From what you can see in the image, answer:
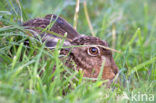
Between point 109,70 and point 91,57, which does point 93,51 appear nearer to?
point 91,57

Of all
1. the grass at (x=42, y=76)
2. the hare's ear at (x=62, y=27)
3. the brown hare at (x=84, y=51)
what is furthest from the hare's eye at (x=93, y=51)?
A: the grass at (x=42, y=76)

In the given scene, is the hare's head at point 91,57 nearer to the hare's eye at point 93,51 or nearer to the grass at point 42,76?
the hare's eye at point 93,51

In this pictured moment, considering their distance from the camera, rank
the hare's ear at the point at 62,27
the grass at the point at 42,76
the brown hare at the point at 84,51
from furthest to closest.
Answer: the hare's ear at the point at 62,27, the brown hare at the point at 84,51, the grass at the point at 42,76

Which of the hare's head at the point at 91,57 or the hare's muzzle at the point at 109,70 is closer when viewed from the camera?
the hare's head at the point at 91,57

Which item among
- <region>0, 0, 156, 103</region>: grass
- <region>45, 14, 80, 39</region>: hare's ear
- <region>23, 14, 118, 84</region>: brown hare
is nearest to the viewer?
<region>0, 0, 156, 103</region>: grass

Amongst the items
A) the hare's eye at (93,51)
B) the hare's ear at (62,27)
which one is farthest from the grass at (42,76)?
the hare's eye at (93,51)

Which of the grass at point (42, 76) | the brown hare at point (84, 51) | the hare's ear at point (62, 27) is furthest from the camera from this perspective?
the hare's ear at point (62, 27)

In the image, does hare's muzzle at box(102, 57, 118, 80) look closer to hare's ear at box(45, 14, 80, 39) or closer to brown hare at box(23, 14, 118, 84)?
brown hare at box(23, 14, 118, 84)

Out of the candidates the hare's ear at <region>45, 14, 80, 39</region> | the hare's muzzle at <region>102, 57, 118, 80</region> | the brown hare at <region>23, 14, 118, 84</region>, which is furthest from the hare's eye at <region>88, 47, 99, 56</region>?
the hare's ear at <region>45, 14, 80, 39</region>

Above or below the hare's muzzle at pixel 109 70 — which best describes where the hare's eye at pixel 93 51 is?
above

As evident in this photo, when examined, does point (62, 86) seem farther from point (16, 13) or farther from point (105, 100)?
point (16, 13)

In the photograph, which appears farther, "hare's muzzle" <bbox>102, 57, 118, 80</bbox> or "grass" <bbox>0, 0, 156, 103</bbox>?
"hare's muzzle" <bbox>102, 57, 118, 80</bbox>
